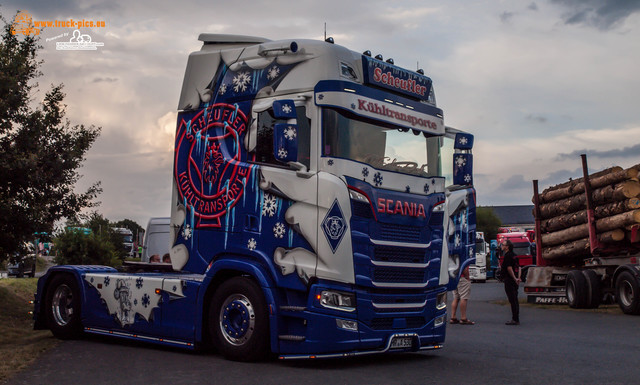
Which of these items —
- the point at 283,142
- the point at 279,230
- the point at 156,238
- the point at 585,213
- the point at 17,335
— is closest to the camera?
the point at 283,142

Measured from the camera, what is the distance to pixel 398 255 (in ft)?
33.3

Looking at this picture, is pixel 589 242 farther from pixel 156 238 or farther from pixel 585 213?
pixel 156 238

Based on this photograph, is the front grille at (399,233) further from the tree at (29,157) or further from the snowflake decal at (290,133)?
the tree at (29,157)

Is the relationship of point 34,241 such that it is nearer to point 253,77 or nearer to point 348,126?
point 253,77

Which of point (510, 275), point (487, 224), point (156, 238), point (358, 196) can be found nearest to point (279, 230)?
point (358, 196)

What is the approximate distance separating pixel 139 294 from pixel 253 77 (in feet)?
11.8

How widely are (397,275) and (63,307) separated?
20.5 feet

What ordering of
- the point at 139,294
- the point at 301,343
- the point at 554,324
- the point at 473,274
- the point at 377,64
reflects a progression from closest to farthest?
the point at 301,343, the point at 377,64, the point at 139,294, the point at 554,324, the point at 473,274

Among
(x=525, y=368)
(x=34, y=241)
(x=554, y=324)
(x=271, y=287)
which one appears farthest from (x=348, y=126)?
(x=34, y=241)

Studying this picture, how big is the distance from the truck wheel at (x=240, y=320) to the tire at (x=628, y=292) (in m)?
12.7

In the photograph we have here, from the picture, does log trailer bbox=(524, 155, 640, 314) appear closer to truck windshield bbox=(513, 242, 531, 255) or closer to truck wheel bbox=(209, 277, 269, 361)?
truck wheel bbox=(209, 277, 269, 361)

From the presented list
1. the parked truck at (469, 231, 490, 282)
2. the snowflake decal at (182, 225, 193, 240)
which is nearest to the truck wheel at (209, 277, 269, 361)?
the snowflake decal at (182, 225, 193, 240)

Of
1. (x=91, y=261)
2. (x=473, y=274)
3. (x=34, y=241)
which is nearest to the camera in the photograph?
(x=34, y=241)

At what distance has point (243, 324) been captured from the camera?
10180 millimetres
